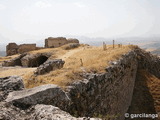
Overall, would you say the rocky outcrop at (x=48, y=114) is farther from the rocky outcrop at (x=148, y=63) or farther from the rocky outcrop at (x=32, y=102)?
the rocky outcrop at (x=148, y=63)

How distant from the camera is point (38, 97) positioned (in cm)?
772

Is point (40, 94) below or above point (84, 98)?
above

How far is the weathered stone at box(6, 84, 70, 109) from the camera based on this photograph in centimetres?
736

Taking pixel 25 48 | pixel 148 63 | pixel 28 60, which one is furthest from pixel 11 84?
pixel 25 48

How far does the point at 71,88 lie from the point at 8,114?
14.4 feet

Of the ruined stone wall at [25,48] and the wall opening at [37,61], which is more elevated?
the ruined stone wall at [25,48]

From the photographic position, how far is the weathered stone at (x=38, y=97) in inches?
290

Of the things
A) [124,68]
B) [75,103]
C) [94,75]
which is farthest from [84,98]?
[124,68]

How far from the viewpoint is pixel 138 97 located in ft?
75.1

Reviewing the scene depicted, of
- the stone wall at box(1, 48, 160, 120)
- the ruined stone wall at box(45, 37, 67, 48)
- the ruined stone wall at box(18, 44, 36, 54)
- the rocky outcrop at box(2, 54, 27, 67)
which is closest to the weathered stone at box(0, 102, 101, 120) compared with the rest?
the stone wall at box(1, 48, 160, 120)

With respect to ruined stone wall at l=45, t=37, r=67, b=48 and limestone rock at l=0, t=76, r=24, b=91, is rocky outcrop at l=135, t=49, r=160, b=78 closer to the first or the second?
limestone rock at l=0, t=76, r=24, b=91

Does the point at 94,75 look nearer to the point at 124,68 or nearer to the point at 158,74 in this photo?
the point at 124,68

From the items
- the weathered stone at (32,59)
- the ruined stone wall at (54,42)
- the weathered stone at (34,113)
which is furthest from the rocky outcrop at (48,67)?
the ruined stone wall at (54,42)

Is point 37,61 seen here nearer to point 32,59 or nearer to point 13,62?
point 32,59
